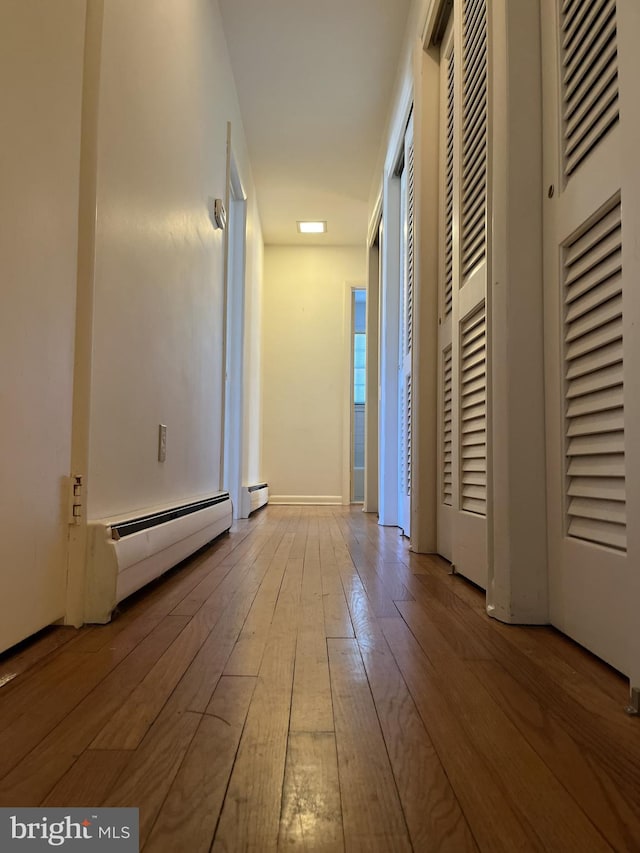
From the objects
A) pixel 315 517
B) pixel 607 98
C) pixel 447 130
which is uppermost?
pixel 447 130

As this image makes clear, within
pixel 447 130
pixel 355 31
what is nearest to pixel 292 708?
pixel 447 130

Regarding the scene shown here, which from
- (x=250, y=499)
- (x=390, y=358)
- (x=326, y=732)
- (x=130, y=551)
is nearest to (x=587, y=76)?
(x=326, y=732)

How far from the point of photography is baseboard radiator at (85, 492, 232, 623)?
4.22ft

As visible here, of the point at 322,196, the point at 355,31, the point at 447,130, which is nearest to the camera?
the point at 447,130

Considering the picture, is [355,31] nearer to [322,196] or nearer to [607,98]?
[322,196]

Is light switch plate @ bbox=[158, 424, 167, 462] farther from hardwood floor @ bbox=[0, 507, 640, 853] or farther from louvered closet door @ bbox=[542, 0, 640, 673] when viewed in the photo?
louvered closet door @ bbox=[542, 0, 640, 673]

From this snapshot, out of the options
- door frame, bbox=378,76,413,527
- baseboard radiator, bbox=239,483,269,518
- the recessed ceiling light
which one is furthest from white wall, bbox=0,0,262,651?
the recessed ceiling light

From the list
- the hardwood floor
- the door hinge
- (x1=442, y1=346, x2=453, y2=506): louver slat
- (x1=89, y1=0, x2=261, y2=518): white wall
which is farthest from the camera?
(x1=442, y1=346, x2=453, y2=506): louver slat

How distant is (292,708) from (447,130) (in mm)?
2203

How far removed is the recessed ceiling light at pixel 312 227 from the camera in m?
5.51

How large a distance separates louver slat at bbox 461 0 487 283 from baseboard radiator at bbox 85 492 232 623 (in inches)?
46.9

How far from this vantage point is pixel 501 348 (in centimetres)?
140

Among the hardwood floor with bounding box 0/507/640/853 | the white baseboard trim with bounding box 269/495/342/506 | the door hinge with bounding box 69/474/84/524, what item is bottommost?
the white baseboard trim with bounding box 269/495/342/506

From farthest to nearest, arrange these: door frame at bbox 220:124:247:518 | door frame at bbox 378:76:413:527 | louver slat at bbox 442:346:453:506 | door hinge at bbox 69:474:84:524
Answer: door frame at bbox 220:124:247:518 < door frame at bbox 378:76:413:527 < louver slat at bbox 442:346:453:506 < door hinge at bbox 69:474:84:524
